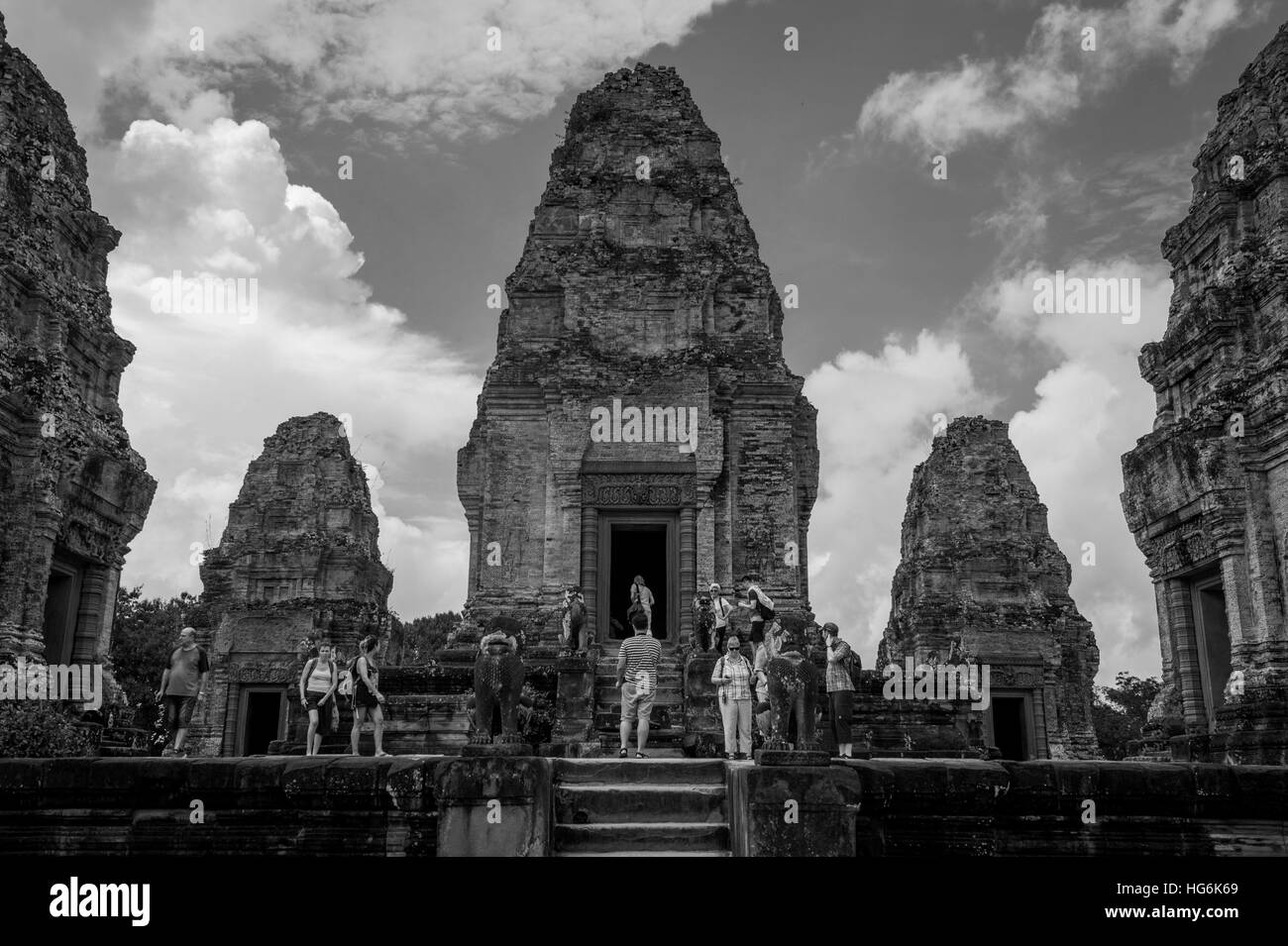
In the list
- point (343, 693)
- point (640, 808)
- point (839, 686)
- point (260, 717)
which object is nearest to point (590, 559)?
point (343, 693)

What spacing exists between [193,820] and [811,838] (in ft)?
13.7

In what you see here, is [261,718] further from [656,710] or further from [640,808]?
[640,808]

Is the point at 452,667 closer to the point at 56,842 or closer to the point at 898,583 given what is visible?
the point at 56,842

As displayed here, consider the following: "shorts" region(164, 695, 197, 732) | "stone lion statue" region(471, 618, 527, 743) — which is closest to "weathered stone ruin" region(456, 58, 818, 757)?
"shorts" region(164, 695, 197, 732)

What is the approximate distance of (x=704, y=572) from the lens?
1730 centimetres

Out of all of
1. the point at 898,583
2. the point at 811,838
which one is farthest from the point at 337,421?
the point at 811,838

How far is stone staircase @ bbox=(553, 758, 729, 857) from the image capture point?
7426 millimetres

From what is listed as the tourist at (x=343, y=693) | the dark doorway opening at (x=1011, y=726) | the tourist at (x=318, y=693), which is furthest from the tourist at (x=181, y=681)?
the dark doorway opening at (x=1011, y=726)

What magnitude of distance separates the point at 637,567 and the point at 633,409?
16.0 ft

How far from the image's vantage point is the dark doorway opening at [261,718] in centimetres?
2511

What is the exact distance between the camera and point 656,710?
1371 cm

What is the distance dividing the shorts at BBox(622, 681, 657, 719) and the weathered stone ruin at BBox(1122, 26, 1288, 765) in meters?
8.43

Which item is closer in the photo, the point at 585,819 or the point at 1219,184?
the point at 585,819

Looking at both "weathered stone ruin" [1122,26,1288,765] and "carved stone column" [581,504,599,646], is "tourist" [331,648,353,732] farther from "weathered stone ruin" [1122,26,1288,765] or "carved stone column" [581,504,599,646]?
"weathered stone ruin" [1122,26,1288,765]
